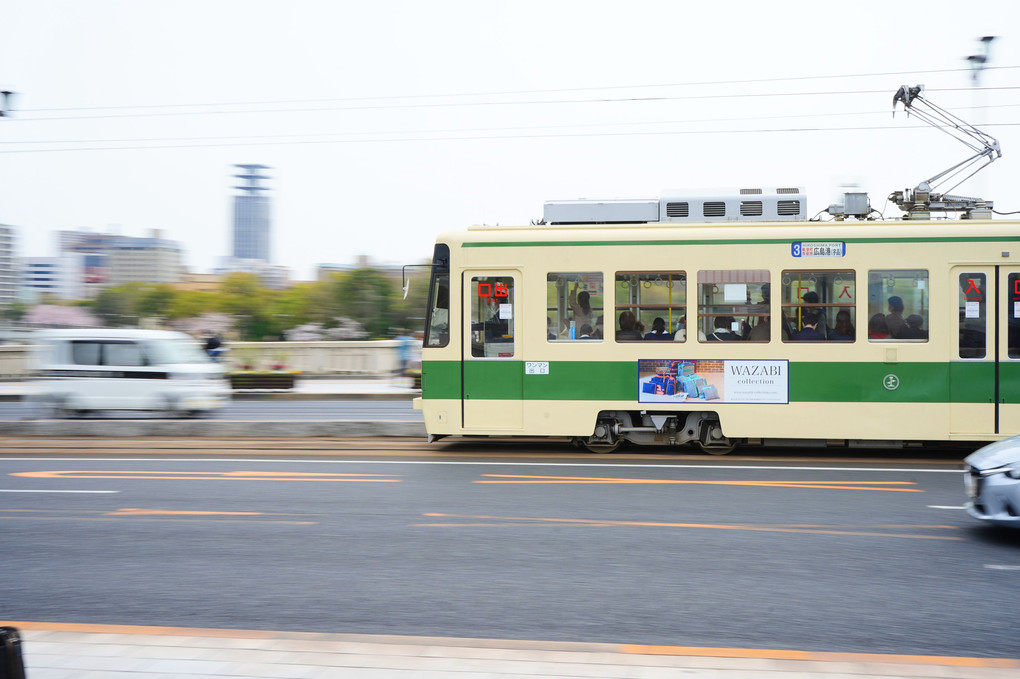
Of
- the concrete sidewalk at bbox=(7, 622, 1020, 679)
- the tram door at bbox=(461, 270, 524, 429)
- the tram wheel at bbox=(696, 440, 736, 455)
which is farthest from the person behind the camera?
the tram door at bbox=(461, 270, 524, 429)

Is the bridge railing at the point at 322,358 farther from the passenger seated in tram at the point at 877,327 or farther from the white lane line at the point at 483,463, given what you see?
the passenger seated in tram at the point at 877,327

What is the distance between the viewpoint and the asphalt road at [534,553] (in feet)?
17.0

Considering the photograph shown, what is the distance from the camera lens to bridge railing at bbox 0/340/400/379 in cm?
3291

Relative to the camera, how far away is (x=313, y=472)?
421 inches

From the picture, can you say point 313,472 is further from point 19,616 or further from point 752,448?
point 752,448

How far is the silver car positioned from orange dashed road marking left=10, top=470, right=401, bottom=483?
6027 millimetres

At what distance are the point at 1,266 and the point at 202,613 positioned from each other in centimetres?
12131

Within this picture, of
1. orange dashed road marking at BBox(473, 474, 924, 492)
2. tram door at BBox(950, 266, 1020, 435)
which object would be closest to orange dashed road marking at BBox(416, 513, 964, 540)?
orange dashed road marking at BBox(473, 474, 924, 492)

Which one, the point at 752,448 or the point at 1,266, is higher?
the point at 1,266

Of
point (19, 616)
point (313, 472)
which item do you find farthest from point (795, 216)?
point (19, 616)

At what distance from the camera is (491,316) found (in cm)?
1196

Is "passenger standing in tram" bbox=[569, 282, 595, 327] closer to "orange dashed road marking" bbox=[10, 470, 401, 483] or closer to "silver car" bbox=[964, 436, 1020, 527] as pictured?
"orange dashed road marking" bbox=[10, 470, 401, 483]

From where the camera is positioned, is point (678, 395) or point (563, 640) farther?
point (678, 395)

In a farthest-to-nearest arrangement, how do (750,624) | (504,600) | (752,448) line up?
(752,448) < (504,600) < (750,624)
